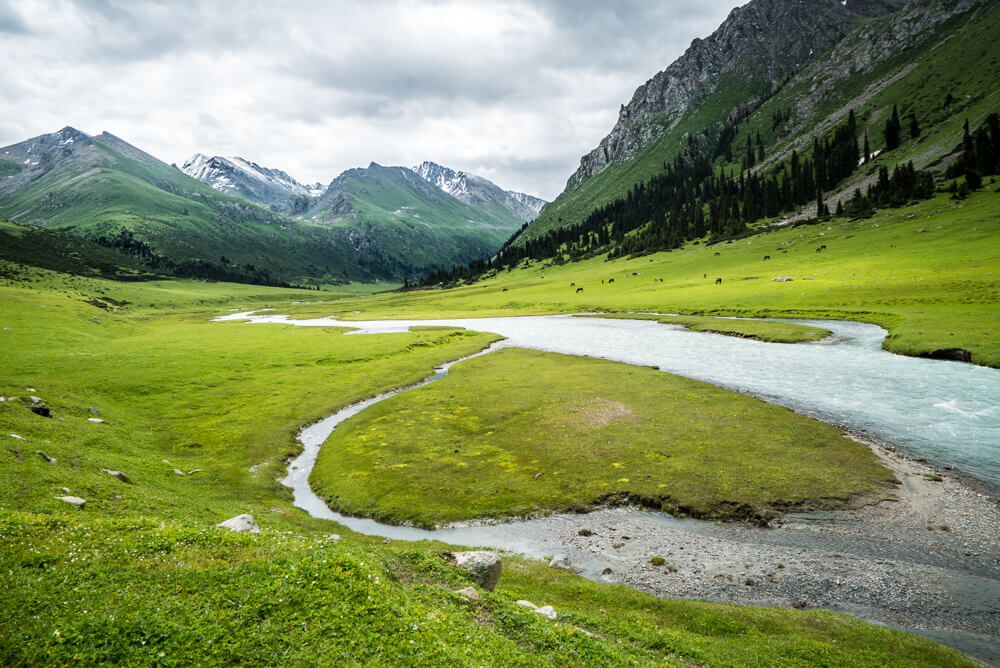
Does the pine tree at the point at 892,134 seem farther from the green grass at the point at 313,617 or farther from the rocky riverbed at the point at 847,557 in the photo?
the green grass at the point at 313,617

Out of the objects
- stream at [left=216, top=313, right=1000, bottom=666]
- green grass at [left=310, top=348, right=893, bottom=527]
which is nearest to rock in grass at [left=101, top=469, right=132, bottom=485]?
stream at [left=216, top=313, right=1000, bottom=666]

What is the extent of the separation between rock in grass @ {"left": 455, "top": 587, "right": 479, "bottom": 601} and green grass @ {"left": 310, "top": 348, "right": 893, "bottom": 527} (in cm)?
924

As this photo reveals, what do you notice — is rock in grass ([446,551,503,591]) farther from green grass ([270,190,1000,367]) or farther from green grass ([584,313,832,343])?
green grass ([584,313,832,343])

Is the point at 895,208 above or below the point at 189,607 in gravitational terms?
above

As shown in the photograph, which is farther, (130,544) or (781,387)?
(781,387)

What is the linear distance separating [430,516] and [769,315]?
75.2 m

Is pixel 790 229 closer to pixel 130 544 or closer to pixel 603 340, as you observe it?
pixel 603 340

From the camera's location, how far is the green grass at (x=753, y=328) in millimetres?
57594

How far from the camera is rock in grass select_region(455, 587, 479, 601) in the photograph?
509 inches

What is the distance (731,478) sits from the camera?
23125 mm

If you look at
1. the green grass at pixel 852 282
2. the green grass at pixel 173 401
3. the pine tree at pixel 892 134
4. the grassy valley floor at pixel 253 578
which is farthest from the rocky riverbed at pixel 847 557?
the pine tree at pixel 892 134

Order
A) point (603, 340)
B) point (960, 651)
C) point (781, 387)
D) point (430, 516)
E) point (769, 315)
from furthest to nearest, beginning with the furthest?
point (769, 315) → point (603, 340) → point (781, 387) → point (430, 516) → point (960, 651)

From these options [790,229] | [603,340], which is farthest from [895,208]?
[603,340]

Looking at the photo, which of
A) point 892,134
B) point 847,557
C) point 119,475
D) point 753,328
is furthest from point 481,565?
point 892,134
